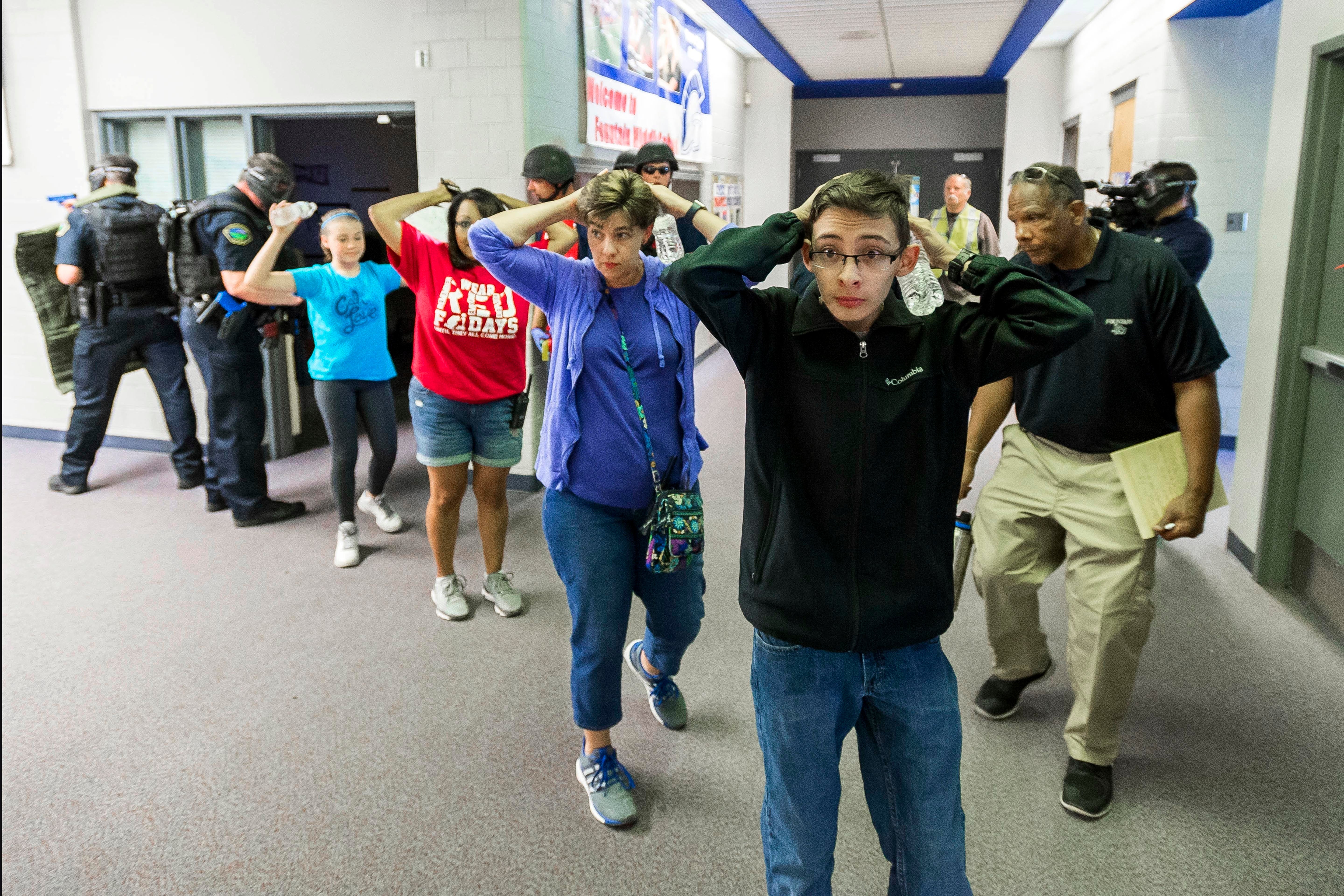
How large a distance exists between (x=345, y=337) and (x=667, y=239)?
237 cm

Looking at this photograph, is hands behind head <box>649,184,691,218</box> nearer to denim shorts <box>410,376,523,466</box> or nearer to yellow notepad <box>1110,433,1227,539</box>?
yellow notepad <box>1110,433,1227,539</box>

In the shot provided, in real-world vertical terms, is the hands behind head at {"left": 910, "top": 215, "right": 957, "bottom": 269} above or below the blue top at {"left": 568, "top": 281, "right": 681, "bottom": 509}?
above

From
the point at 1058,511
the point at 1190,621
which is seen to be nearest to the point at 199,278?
the point at 1058,511

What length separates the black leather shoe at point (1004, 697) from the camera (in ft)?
8.93

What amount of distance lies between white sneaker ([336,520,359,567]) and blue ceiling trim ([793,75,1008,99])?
29.4 feet

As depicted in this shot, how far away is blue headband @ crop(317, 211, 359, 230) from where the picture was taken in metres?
3.88

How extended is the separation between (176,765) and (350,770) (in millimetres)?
472

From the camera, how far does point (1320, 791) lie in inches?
93.3

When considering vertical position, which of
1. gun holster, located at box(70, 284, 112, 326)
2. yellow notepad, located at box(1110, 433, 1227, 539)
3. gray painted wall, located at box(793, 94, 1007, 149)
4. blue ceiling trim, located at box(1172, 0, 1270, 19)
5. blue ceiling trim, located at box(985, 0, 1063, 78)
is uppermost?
blue ceiling trim, located at box(985, 0, 1063, 78)

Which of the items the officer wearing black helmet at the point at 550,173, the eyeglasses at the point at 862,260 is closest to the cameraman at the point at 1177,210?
the officer wearing black helmet at the point at 550,173

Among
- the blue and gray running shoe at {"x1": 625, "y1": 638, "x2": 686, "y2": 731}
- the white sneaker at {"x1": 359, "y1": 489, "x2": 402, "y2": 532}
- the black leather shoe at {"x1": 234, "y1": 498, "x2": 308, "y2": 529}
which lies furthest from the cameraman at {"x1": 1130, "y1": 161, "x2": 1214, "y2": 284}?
the black leather shoe at {"x1": 234, "y1": 498, "x2": 308, "y2": 529}

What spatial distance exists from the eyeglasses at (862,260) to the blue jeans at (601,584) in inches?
36.5

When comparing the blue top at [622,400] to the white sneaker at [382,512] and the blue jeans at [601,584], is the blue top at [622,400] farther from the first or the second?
the white sneaker at [382,512]

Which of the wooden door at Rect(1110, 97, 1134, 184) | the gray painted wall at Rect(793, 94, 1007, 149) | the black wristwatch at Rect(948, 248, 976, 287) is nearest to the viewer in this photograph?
the black wristwatch at Rect(948, 248, 976, 287)
